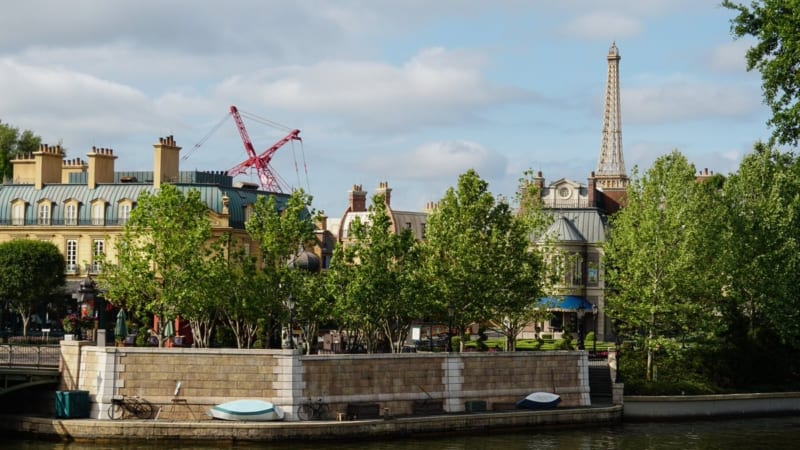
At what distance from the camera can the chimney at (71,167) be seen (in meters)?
101

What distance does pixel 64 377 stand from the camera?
6059 centimetres

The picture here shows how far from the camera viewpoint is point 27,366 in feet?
201

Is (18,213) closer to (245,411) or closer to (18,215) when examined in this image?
(18,215)

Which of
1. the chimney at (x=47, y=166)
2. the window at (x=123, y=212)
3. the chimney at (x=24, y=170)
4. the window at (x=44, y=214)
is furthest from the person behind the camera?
the chimney at (x=24, y=170)

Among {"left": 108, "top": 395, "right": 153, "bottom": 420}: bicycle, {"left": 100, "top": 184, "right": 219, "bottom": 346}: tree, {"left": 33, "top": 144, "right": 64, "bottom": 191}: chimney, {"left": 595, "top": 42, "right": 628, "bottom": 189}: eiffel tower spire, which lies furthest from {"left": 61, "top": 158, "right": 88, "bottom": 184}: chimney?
{"left": 595, "top": 42, "right": 628, "bottom": 189}: eiffel tower spire

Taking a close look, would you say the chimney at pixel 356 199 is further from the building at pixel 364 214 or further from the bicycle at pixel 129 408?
the bicycle at pixel 129 408

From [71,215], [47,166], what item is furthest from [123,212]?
[47,166]

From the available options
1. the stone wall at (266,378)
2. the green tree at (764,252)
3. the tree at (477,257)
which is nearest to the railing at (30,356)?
the stone wall at (266,378)

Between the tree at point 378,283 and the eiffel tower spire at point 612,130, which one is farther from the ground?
the eiffel tower spire at point 612,130

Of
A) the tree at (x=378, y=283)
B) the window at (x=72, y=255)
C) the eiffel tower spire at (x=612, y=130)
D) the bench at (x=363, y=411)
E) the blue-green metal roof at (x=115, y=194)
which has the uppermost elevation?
the eiffel tower spire at (x=612, y=130)

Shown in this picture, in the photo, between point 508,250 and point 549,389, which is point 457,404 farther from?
point 508,250

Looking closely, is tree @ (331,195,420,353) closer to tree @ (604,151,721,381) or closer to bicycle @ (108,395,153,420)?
bicycle @ (108,395,153,420)

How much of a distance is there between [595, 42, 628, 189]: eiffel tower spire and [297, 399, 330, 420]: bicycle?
417 ft

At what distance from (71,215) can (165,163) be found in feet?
25.5
